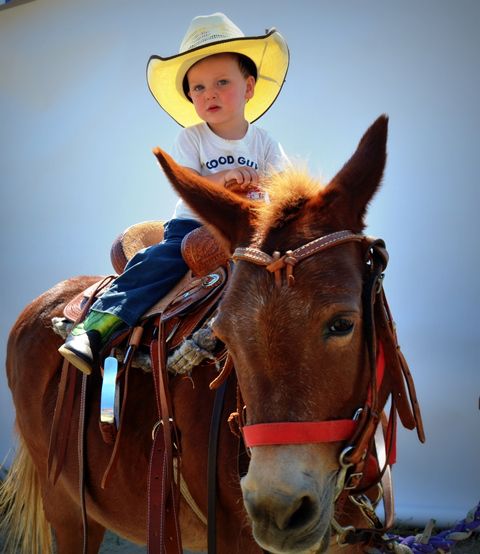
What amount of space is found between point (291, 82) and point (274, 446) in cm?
339

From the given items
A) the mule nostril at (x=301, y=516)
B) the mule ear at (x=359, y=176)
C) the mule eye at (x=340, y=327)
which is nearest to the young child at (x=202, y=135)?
the mule ear at (x=359, y=176)

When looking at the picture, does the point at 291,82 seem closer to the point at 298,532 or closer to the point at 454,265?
the point at 454,265

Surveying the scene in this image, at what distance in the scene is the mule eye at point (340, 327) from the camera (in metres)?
1.44

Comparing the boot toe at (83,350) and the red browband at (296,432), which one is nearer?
the red browband at (296,432)

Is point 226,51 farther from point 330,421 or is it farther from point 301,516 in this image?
point 301,516

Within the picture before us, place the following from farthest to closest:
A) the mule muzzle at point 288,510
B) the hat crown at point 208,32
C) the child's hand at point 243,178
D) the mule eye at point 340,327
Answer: the hat crown at point 208,32 < the child's hand at point 243,178 < the mule eye at point 340,327 < the mule muzzle at point 288,510

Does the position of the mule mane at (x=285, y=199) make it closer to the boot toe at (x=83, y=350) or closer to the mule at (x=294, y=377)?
the mule at (x=294, y=377)

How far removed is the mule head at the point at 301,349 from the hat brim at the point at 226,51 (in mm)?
1155

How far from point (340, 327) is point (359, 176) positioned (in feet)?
1.50

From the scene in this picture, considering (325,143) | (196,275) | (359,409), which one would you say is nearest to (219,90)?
(196,275)

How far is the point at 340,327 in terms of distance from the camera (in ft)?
4.76

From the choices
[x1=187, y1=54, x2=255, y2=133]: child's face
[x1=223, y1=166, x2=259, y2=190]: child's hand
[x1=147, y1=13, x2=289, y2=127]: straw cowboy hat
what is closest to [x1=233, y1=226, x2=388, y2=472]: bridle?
[x1=223, y1=166, x2=259, y2=190]: child's hand

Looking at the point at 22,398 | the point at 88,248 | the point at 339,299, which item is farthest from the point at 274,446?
the point at 88,248

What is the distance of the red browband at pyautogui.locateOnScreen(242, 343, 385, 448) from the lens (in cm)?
136
